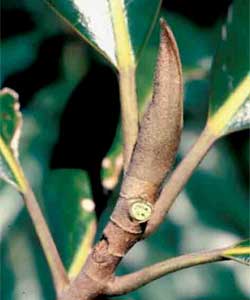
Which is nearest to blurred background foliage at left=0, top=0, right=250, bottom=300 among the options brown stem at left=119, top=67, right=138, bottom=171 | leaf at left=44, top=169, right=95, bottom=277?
leaf at left=44, top=169, right=95, bottom=277

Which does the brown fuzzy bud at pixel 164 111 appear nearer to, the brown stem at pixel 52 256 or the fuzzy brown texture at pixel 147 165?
the fuzzy brown texture at pixel 147 165

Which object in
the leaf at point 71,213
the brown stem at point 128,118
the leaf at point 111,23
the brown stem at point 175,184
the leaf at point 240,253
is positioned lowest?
the leaf at point 240,253

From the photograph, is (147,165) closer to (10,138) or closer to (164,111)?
(164,111)

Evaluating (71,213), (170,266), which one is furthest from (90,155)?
(170,266)

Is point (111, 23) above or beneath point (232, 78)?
above

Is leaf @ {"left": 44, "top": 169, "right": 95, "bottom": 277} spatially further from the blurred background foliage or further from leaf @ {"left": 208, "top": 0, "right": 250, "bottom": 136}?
leaf @ {"left": 208, "top": 0, "right": 250, "bottom": 136}

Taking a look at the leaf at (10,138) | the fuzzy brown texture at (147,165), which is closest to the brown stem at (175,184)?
the fuzzy brown texture at (147,165)

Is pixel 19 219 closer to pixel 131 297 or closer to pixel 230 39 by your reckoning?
pixel 131 297
